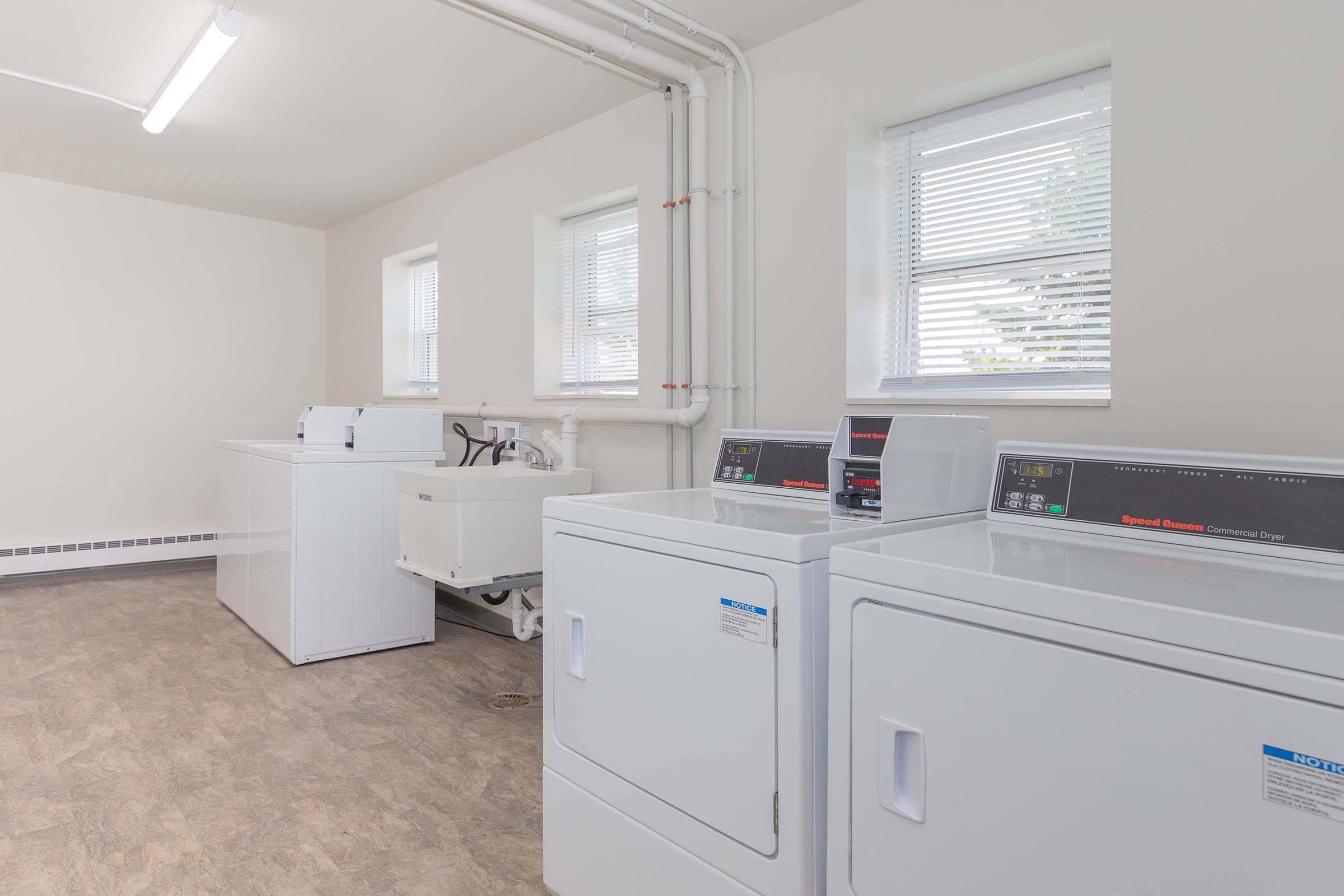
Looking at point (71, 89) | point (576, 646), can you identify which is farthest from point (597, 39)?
point (71, 89)

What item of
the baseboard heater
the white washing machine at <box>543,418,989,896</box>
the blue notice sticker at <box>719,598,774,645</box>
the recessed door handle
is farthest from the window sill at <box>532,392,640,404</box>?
the baseboard heater

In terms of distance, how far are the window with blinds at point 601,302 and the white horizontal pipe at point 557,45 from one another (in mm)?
639

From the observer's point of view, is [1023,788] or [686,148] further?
[686,148]

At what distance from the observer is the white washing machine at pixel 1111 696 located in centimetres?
88

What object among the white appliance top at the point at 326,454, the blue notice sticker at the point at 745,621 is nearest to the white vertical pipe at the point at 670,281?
the white appliance top at the point at 326,454

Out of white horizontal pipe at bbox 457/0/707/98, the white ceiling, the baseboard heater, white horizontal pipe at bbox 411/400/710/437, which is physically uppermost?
the white ceiling

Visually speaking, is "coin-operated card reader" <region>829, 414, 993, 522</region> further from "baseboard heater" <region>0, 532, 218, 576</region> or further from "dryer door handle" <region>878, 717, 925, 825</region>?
"baseboard heater" <region>0, 532, 218, 576</region>

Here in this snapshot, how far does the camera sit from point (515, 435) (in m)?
4.03

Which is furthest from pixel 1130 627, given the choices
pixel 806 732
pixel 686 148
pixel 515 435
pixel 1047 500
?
pixel 515 435

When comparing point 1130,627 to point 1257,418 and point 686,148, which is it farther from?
point 686,148

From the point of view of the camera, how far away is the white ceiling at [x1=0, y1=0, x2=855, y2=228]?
2.81 meters

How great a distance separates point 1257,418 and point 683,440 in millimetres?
1871

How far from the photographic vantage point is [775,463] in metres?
2.15

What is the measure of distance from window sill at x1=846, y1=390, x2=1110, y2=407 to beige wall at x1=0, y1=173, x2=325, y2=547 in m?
4.72
